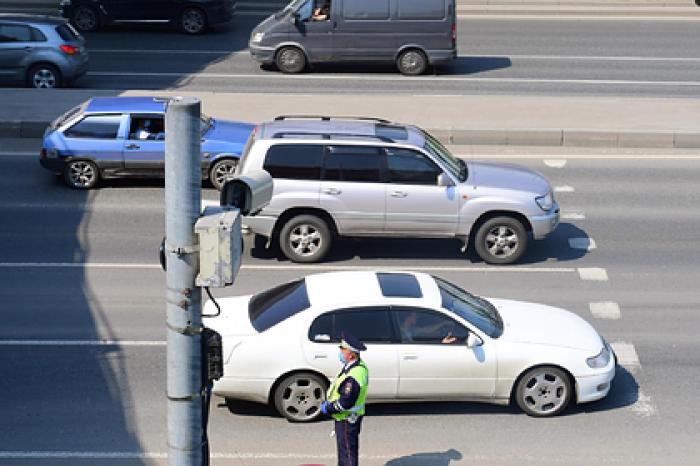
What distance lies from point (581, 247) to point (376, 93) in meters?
9.72

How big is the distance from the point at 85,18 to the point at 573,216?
58.4ft

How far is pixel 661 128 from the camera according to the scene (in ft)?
73.3

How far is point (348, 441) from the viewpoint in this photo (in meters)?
10.3

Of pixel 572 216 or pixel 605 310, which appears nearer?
pixel 605 310

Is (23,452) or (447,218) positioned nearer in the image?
(23,452)

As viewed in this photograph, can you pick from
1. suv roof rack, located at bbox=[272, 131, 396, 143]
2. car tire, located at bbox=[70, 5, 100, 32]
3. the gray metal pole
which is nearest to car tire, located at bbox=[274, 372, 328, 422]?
the gray metal pole

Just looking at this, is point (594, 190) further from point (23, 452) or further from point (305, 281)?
point (23, 452)

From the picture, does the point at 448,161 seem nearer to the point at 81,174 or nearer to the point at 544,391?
the point at 544,391

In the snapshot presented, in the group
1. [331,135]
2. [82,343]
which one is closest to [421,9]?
[331,135]

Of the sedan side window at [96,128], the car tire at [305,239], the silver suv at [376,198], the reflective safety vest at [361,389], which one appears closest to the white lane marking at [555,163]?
the silver suv at [376,198]

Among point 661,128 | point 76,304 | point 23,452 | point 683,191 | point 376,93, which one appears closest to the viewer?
point 23,452

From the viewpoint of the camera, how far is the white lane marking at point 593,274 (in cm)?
1586

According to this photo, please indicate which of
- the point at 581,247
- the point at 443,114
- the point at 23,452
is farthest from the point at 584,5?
the point at 23,452

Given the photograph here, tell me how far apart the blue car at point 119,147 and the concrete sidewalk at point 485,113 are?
319 cm
